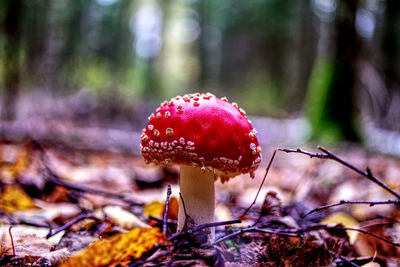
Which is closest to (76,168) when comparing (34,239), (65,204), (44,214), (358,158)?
(65,204)

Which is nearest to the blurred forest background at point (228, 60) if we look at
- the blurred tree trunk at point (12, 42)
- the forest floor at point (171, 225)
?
the blurred tree trunk at point (12, 42)

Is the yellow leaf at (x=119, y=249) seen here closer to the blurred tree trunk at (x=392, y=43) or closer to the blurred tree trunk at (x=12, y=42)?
the blurred tree trunk at (x=12, y=42)

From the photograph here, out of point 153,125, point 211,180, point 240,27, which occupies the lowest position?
point 211,180

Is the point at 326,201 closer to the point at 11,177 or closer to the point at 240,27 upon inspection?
the point at 11,177

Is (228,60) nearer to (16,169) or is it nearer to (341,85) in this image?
(341,85)

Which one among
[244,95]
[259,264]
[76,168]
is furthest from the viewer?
[244,95]

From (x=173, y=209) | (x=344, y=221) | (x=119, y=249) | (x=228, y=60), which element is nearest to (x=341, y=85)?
(x=344, y=221)
